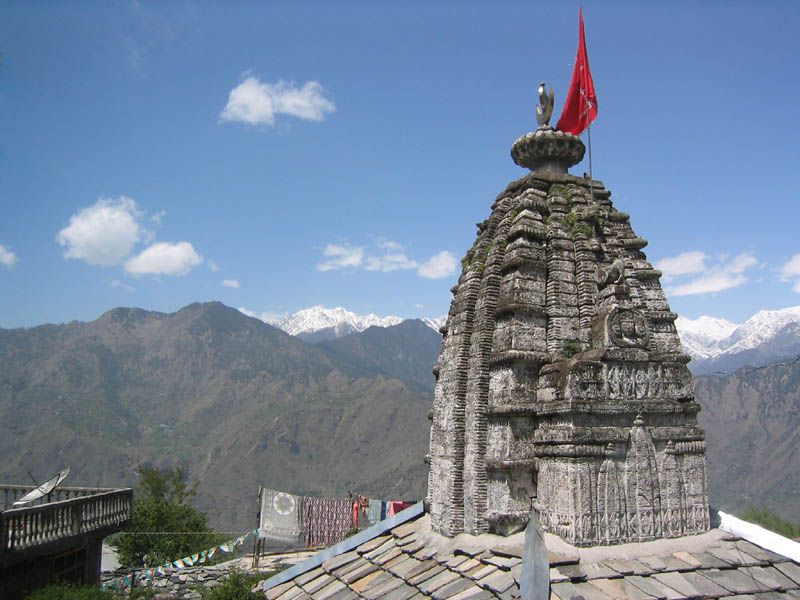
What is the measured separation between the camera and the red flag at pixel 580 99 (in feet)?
52.4

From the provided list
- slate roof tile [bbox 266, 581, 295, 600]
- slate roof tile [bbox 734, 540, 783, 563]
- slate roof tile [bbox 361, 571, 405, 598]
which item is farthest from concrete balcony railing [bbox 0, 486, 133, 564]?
slate roof tile [bbox 734, 540, 783, 563]

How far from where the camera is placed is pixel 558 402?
39.5ft

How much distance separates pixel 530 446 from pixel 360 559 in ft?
14.5

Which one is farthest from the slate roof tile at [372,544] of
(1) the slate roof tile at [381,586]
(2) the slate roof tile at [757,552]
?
(2) the slate roof tile at [757,552]

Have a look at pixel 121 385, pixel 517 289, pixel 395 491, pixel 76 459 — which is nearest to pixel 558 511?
pixel 517 289

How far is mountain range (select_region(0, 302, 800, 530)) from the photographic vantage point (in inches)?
4026

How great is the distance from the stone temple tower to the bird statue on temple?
1.50m

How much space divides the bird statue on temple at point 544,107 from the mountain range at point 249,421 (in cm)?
7796

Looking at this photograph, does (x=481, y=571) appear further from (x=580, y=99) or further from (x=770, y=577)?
(x=580, y=99)

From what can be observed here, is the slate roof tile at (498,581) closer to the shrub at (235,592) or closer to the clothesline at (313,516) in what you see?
the shrub at (235,592)

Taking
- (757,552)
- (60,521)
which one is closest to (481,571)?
(757,552)

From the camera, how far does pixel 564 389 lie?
474 inches

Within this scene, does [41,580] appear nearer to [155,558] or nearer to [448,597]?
[448,597]

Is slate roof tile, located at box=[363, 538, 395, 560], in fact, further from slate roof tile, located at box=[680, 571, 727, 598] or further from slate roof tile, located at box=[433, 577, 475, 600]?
slate roof tile, located at box=[680, 571, 727, 598]
